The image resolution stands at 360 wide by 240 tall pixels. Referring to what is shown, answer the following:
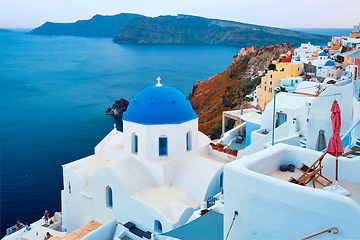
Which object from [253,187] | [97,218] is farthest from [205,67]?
[253,187]

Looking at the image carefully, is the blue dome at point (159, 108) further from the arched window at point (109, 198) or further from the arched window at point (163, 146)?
the arched window at point (109, 198)

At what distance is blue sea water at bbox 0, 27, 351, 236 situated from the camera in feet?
107

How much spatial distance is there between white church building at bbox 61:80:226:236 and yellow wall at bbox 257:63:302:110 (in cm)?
2273

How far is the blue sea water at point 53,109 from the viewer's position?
1289 inches

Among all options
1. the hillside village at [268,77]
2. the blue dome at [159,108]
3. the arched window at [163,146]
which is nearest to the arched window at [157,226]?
the arched window at [163,146]

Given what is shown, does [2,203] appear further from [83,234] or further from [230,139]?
[230,139]

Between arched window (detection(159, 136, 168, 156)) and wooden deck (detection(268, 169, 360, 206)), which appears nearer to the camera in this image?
wooden deck (detection(268, 169, 360, 206))

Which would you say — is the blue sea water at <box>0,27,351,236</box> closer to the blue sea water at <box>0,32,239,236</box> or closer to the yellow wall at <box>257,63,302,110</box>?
the blue sea water at <box>0,32,239,236</box>

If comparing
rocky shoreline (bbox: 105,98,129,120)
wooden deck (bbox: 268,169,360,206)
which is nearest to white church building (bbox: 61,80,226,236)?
wooden deck (bbox: 268,169,360,206)

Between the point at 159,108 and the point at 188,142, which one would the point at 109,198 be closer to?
the point at 188,142

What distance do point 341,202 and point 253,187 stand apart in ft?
5.21

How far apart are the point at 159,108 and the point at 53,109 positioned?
5473 centimetres

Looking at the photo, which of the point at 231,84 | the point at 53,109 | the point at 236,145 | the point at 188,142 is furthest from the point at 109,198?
the point at 231,84

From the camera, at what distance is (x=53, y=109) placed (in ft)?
209
